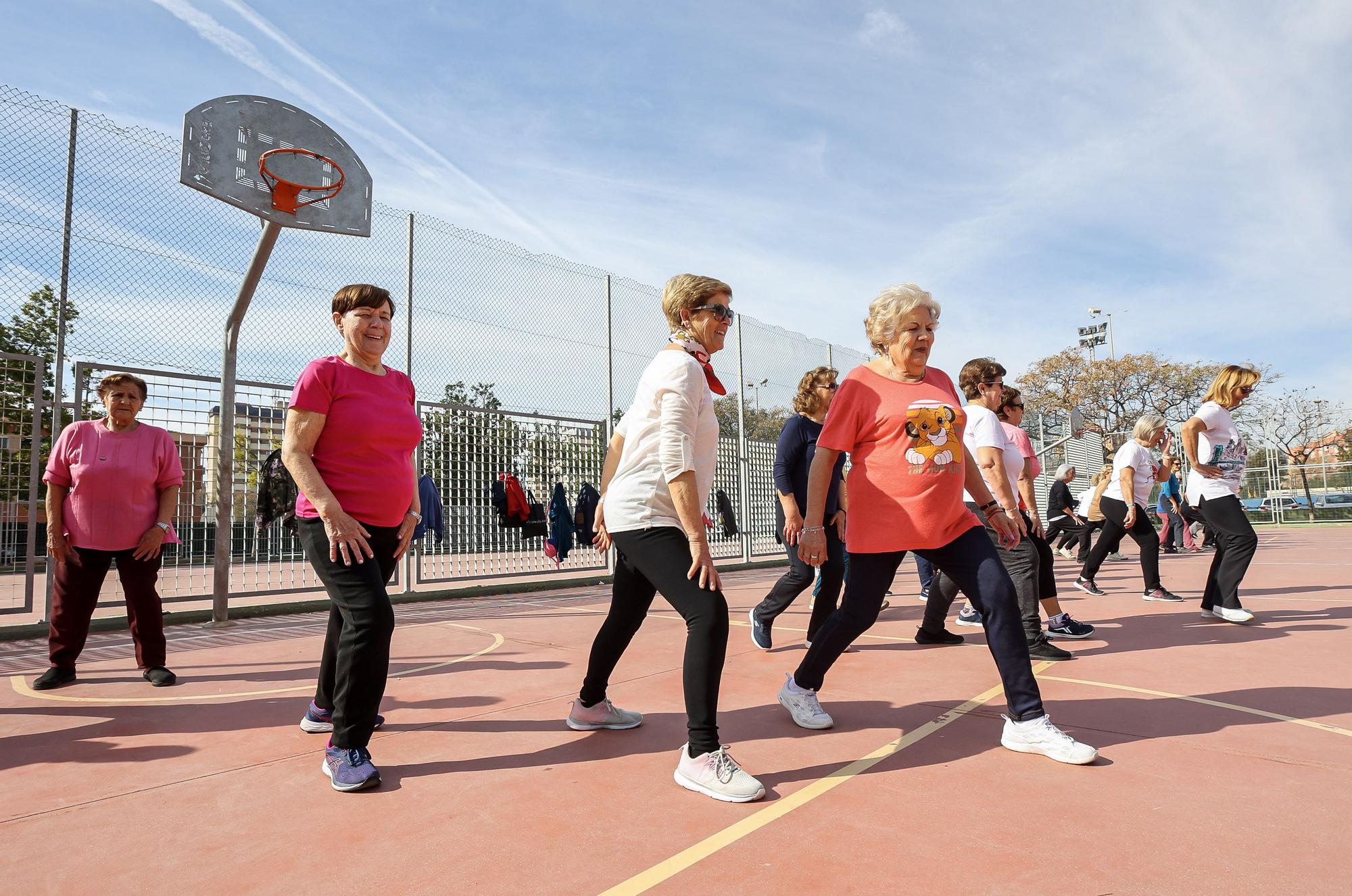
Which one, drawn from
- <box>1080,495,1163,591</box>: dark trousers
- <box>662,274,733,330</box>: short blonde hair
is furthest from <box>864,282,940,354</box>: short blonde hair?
<box>1080,495,1163,591</box>: dark trousers

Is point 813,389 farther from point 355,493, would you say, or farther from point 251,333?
point 251,333

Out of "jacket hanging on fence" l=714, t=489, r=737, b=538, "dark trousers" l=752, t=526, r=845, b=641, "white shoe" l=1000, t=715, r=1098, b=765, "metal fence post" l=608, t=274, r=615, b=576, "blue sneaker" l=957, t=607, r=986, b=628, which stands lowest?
"blue sneaker" l=957, t=607, r=986, b=628

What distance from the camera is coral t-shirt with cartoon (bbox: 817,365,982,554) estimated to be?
3346 millimetres

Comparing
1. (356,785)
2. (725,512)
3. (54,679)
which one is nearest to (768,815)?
(356,785)

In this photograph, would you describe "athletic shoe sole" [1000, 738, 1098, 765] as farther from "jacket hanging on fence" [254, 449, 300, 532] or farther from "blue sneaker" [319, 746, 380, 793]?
"jacket hanging on fence" [254, 449, 300, 532]

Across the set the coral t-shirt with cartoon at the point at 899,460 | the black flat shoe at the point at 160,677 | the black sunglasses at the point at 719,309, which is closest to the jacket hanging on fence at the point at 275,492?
the black flat shoe at the point at 160,677

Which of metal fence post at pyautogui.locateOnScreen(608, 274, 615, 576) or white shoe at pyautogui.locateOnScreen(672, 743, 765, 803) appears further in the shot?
metal fence post at pyautogui.locateOnScreen(608, 274, 615, 576)

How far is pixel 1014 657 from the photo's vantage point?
3.13 m

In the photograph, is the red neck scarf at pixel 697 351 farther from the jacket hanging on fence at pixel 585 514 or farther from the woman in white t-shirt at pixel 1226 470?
the jacket hanging on fence at pixel 585 514

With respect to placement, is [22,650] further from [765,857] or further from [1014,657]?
[1014,657]

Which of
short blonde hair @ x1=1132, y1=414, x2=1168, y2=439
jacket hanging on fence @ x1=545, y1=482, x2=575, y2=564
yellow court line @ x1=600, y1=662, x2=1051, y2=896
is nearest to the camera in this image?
yellow court line @ x1=600, y1=662, x2=1051, y2=896

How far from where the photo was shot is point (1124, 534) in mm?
8016

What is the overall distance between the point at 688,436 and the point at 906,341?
1.20 m

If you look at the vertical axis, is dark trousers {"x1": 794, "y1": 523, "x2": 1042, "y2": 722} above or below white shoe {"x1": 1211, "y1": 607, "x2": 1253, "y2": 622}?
above
